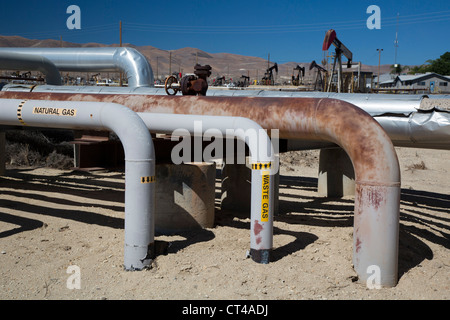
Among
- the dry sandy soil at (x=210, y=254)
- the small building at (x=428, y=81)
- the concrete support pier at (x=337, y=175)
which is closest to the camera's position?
the dry sandy soil at (x=210, y=254)

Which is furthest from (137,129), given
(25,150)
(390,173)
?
(25,150)

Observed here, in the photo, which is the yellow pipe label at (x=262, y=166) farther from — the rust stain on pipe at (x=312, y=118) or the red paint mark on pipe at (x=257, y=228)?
the rust stain on pipe at (x=312, y=118)

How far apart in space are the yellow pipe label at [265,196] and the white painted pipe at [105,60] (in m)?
6.31

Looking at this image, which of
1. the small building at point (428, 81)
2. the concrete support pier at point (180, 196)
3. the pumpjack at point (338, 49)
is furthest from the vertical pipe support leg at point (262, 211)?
the small building at point (428, 81)

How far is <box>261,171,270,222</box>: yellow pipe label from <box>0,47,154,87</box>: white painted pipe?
20.7ft

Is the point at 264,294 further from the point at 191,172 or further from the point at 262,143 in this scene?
the point at 191,172

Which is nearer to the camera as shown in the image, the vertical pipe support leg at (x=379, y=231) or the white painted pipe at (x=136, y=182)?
the vertical pipe support leg at (x=379, y=231)

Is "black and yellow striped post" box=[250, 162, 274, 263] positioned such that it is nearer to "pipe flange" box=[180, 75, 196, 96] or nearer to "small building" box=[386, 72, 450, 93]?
"pipe flange" box=[180, 75, 196, 96]

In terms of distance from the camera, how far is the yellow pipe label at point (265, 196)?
514 cm

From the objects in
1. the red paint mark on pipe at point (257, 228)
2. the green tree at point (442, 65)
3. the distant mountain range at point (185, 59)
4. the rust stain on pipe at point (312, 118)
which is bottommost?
the red paint mark on pipe at point (257, 228)

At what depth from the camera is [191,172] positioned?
6.70 metres

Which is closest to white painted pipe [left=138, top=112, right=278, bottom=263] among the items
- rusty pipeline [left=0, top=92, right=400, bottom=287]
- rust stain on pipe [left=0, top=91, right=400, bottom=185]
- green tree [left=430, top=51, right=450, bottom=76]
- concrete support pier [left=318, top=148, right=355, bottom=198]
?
rust stain on pipe [left=0, top=91, right=400, bottom=185]

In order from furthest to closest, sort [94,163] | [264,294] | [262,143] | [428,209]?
[428,209]
[94,163]
[262,143]
[264,294]

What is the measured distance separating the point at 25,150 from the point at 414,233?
11.1 metres
